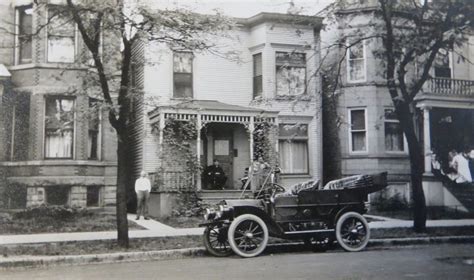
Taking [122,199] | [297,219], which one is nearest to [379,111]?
[297,219]

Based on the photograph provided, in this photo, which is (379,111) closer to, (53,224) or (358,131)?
(358,131)

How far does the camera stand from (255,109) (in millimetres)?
16781

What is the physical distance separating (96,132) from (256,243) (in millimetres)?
9874

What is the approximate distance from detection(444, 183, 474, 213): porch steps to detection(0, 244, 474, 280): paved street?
6.04 ft

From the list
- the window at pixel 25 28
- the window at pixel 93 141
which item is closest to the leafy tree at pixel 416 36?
the window at pixel 93 141

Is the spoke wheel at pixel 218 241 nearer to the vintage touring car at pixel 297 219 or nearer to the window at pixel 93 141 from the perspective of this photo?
the vintage touring car at pixel 297 219

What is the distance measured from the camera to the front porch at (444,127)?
37.7 feet

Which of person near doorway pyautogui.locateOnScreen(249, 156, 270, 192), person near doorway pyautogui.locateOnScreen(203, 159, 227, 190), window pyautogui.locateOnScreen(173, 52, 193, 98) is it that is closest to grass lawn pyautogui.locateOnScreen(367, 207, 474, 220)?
person near doorway pyautogui.locateOnScreen(249, 156, 270, 192)

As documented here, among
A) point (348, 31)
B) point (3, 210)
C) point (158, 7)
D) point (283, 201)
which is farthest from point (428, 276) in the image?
point (348, 31)

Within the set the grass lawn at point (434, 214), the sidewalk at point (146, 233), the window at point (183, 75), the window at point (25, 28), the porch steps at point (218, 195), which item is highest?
the window at point (25, 28)

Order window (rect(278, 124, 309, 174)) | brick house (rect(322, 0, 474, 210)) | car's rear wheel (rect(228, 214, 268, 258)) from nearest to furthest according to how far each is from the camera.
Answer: car's rear wheel (rect(228, 214, 268, 258)), brick house (rect(322, 0, 474, 210)), window (rect(278, 124, 309, 174))

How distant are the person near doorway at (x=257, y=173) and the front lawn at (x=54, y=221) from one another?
372cm

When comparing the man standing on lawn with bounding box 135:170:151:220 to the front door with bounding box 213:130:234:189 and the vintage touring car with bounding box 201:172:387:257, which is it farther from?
the vintage touring car with bounding box 201:172:387:257

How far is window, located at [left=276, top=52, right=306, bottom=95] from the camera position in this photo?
18.3 metres
